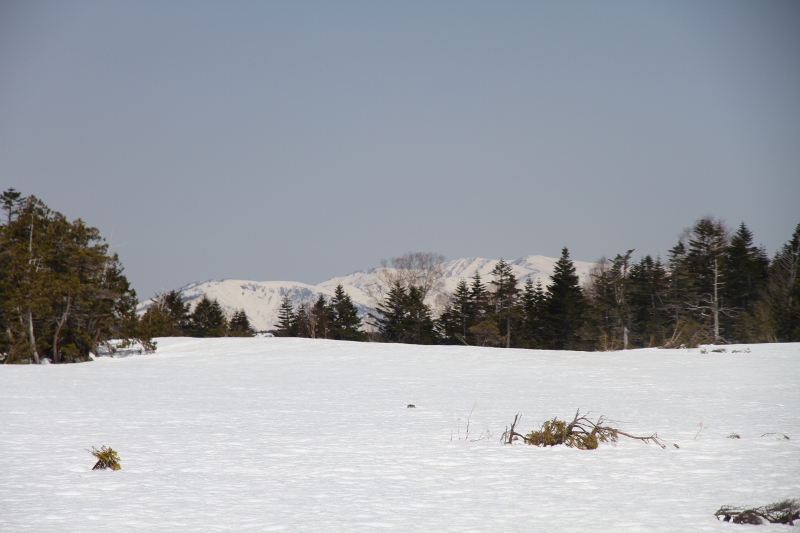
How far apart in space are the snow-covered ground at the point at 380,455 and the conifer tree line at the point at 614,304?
101ft

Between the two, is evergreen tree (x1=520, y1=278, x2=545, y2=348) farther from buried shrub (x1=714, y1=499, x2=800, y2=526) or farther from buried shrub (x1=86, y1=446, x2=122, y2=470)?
buried shrub (x1=714, y1=499, x2=800, y2=526)

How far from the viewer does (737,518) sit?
15.6 feet

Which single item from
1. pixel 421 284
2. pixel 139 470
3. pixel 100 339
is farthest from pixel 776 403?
pixel 421 284

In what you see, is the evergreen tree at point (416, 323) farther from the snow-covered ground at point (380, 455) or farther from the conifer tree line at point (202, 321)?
the snow-covered ground at point (380, 455)

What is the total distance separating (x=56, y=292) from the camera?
69.8 ft

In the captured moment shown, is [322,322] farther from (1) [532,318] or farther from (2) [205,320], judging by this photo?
(1) [532,318]

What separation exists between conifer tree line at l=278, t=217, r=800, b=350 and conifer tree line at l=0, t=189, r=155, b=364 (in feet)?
97.8

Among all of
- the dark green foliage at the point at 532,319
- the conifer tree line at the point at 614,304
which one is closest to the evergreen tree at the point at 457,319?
the conifer tree line at the point at 614,304

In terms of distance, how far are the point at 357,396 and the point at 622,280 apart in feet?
127

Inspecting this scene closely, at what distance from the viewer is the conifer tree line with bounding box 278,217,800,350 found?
4572cm

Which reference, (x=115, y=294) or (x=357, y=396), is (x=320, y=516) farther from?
(x=115, y=294)

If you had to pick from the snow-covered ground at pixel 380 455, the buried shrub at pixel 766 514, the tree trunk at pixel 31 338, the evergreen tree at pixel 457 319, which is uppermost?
the evergreen tree at pixel 457 319

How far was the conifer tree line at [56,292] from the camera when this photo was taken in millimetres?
21125

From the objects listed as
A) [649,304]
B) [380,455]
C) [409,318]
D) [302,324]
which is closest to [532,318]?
[649,304]
